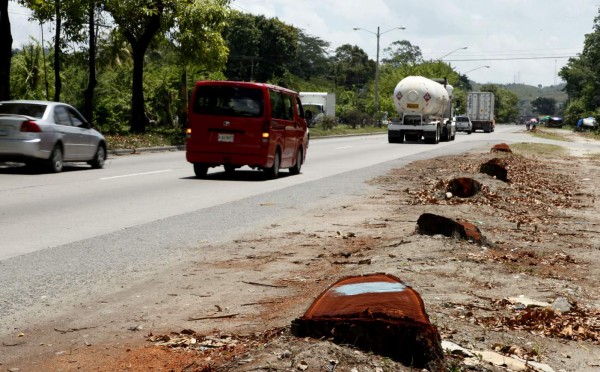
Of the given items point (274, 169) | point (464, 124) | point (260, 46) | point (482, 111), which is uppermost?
point (260, 46)

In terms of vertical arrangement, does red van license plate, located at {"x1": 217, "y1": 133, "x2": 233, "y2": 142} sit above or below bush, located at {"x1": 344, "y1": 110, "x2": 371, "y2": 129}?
above

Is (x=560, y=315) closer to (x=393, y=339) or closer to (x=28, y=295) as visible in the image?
(x=393, y=339)

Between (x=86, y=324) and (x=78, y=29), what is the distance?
34709 mm

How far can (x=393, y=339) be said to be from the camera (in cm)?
462

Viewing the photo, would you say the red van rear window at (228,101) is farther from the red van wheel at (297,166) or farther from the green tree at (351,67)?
the green tree at (351,67)

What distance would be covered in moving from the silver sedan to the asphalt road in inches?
18.7

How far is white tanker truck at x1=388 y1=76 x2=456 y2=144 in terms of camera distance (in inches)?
1855

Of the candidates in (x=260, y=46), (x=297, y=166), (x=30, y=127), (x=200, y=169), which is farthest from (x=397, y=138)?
(x=260, y=46)

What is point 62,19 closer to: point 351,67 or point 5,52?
point 5,52

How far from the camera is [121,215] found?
13.5 m

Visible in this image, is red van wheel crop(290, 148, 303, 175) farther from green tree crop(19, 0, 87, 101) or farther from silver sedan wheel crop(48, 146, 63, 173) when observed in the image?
green tree crop(19, 0, 87, 101)

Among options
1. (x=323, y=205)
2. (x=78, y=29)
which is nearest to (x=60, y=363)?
(x=323, y=205)

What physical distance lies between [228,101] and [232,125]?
23.5 inches

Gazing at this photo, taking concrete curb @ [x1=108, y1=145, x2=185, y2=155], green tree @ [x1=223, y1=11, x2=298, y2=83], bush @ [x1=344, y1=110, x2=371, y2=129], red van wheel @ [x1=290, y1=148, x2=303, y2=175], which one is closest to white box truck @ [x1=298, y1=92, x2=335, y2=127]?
bush @ [x1=344, y1=110, x2=371, y2=129]
